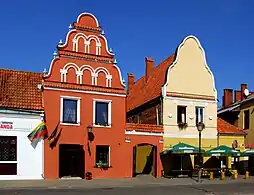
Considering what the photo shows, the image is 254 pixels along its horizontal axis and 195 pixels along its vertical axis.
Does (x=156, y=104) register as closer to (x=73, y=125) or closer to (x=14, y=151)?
(x=73, y=125)

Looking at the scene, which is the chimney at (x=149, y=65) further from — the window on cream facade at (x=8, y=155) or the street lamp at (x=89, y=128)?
the window on cream facade at (x=8, y=155)

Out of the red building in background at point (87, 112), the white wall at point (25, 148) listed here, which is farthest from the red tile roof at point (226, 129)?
the white wall at point (25, 148)

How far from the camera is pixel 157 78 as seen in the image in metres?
41.8

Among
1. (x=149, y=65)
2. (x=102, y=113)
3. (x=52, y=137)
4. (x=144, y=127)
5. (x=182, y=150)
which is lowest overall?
(x=182, y=150)

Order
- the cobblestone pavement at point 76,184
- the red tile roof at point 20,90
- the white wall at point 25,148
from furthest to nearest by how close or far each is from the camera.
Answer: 1. the red tile roof at point 20,90
2. the white wall at point 25,148
3. the cobblestone pavement at point 76,184

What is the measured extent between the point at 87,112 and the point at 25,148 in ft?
17.7

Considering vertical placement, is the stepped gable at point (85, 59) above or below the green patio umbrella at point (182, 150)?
above

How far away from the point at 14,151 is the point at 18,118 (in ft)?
7.63

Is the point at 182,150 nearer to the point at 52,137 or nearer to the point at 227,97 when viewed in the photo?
the point at 52,137

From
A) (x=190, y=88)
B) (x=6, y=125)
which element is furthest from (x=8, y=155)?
(x=190, y=88)

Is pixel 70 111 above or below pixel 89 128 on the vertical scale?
above

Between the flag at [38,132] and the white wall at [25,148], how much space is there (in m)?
0.32

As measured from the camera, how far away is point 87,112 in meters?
33.4

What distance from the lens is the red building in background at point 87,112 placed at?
32.3 m
